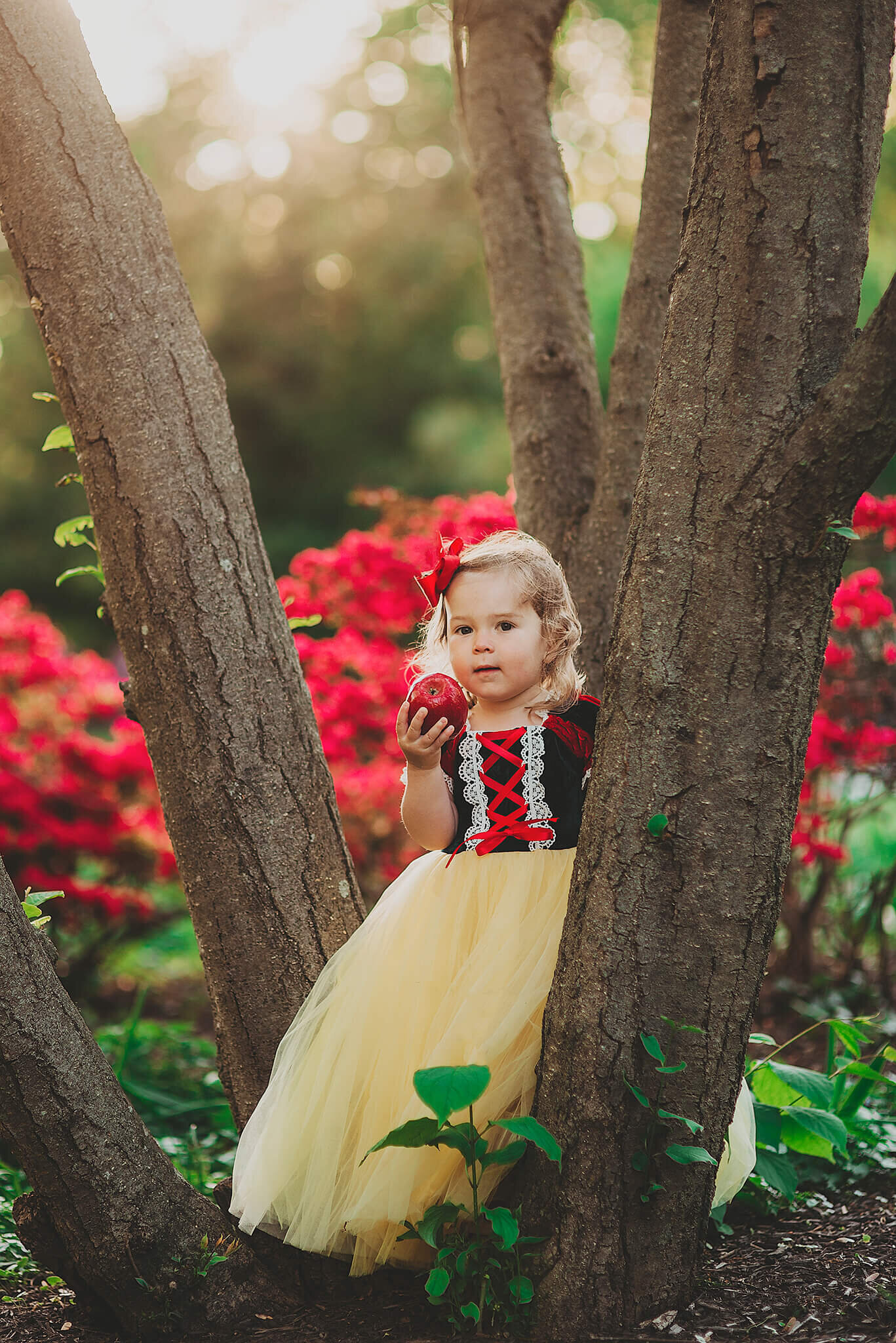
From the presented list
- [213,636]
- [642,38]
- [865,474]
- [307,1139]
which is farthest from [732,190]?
[642,38]

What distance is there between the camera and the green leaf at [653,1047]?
145 centimetres

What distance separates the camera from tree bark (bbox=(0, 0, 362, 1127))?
5.94 feet

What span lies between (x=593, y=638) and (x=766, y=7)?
1262 mm

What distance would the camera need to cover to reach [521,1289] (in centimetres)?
148

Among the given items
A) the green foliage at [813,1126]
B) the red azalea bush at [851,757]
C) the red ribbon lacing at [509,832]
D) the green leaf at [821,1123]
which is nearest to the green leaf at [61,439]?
the red ribbon lacing at [509,832]

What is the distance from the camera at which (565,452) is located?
2.60 meters

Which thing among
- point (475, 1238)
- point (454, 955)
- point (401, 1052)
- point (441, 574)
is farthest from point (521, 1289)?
point (441, 574)

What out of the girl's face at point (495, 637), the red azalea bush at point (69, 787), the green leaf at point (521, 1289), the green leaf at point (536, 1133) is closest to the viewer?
the green leaf at point (536, 1133)

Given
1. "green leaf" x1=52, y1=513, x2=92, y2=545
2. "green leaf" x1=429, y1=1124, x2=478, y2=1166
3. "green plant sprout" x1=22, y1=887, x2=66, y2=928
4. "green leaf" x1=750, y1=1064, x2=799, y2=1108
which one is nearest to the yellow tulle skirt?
"green leaf" x1=429, y1=1124, x2=478, y2=1166

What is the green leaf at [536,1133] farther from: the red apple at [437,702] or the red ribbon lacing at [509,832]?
the red apple at [437,702]

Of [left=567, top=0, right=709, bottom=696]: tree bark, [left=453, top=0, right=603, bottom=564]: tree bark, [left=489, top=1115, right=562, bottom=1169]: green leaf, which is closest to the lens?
[left=489, top=1115, right=562, bottom=1169]: green leaf

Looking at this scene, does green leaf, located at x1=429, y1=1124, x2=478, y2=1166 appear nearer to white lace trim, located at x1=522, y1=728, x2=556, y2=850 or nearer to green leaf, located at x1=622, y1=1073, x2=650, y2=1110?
green leaf, located at x1=622, y1=1073, x2=650, y2=1110

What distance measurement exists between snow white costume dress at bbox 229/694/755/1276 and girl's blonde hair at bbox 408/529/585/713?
5cm

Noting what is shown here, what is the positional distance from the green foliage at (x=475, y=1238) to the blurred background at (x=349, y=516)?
67 cm
